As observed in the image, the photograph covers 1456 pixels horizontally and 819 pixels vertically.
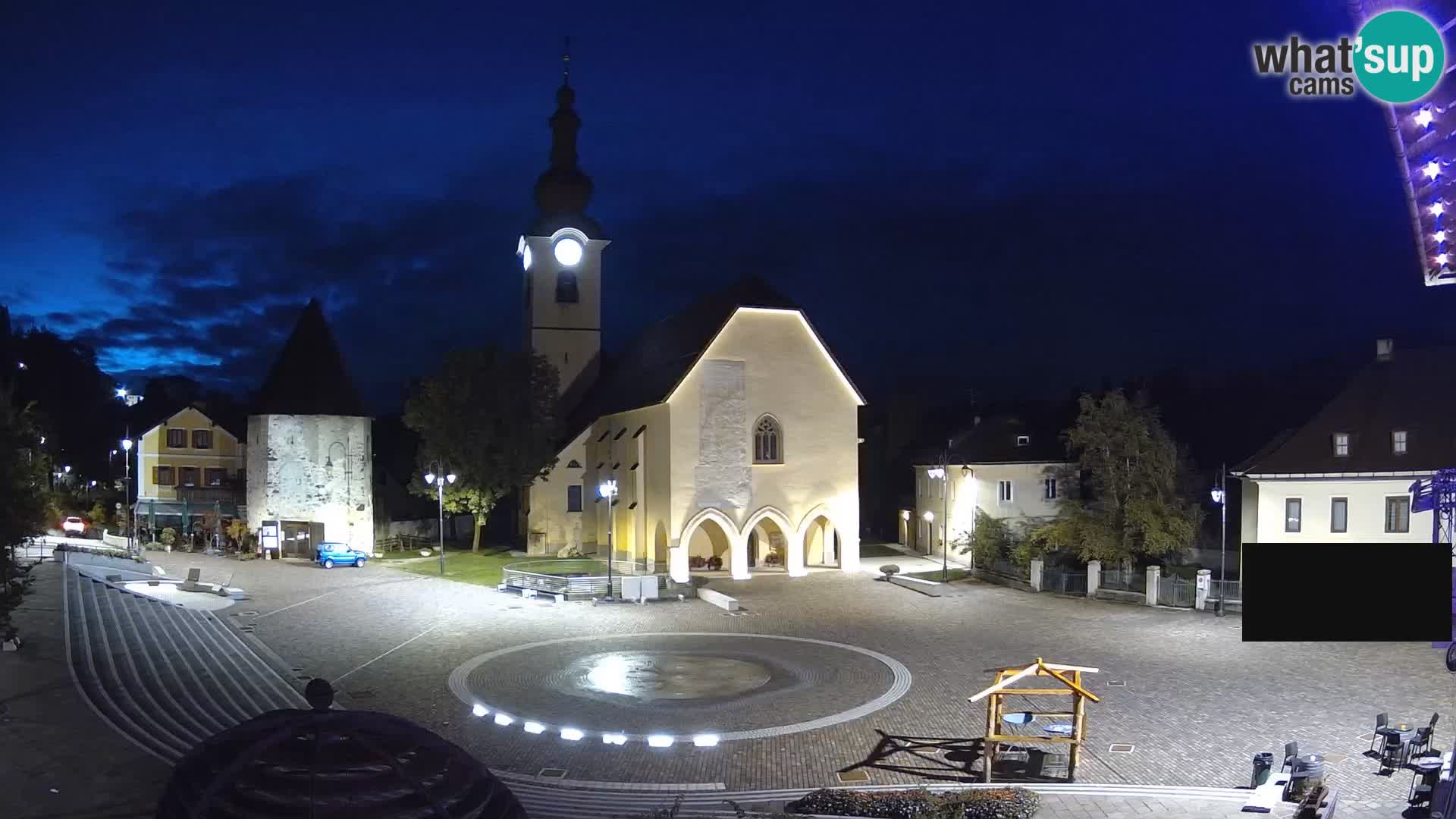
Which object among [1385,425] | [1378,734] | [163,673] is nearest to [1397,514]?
[1385,425]

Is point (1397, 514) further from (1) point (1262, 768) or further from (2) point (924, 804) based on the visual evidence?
(2) point (924, 804)

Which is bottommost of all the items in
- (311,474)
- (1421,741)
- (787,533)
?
(1421,741)

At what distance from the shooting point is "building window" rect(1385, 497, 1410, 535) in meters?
29.1

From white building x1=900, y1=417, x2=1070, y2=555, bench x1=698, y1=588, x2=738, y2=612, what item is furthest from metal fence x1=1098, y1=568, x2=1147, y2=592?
bench x1=698, y1=588, x2=738, y2=612

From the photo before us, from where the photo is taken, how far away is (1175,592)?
2891 cm

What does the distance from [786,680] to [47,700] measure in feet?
42.7

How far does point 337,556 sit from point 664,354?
16879mm

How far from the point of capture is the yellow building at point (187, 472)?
49938 mm

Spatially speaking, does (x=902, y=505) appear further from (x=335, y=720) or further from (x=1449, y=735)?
(x=335, y=720)

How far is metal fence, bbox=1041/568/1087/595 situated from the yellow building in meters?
40.2

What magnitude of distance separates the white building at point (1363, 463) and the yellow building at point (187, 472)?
155ft

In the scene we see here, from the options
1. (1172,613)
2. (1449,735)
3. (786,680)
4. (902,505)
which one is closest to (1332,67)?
(1449,735)
